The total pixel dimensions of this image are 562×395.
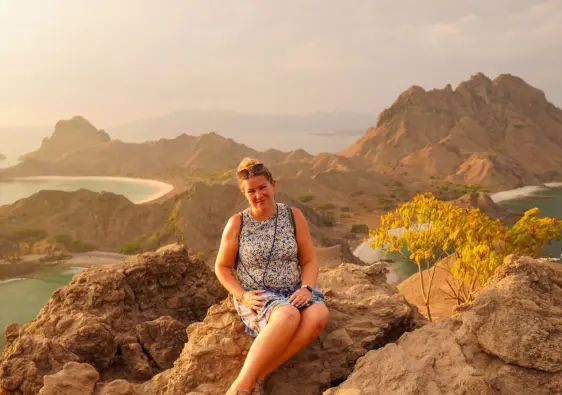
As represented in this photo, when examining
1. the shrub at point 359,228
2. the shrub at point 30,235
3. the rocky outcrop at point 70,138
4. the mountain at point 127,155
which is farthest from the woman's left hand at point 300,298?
the rocky outcrop at point 70,138

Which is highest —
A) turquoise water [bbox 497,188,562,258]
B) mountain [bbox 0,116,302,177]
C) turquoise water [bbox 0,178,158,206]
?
mountain [bbox 0,116,302,177]

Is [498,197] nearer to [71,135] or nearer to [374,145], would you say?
[374,145]

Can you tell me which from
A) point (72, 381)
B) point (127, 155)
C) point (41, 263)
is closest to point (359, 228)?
point (41, 263)

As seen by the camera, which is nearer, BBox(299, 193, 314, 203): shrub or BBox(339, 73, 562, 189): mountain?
BBox(299, 193, 314, 203): shrub

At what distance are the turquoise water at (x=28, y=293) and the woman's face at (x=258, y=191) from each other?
23901mm

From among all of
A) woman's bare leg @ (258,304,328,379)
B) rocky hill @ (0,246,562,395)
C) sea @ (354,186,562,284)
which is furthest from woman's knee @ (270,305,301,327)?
sea @ (354,186,562,284)

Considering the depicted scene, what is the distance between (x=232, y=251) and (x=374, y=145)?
113872 millimetres

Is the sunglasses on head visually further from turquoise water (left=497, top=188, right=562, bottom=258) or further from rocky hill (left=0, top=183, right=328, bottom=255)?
turquoise water (left=497, top=188, right=562, bottom=258)

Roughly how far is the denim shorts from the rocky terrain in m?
0.20

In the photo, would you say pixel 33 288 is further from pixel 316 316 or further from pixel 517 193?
pixel 517 193

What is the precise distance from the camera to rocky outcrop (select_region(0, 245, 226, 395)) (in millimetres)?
4867

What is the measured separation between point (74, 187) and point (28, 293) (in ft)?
241

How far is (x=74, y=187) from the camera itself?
94.2m

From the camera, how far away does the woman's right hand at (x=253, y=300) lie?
3749 mm
